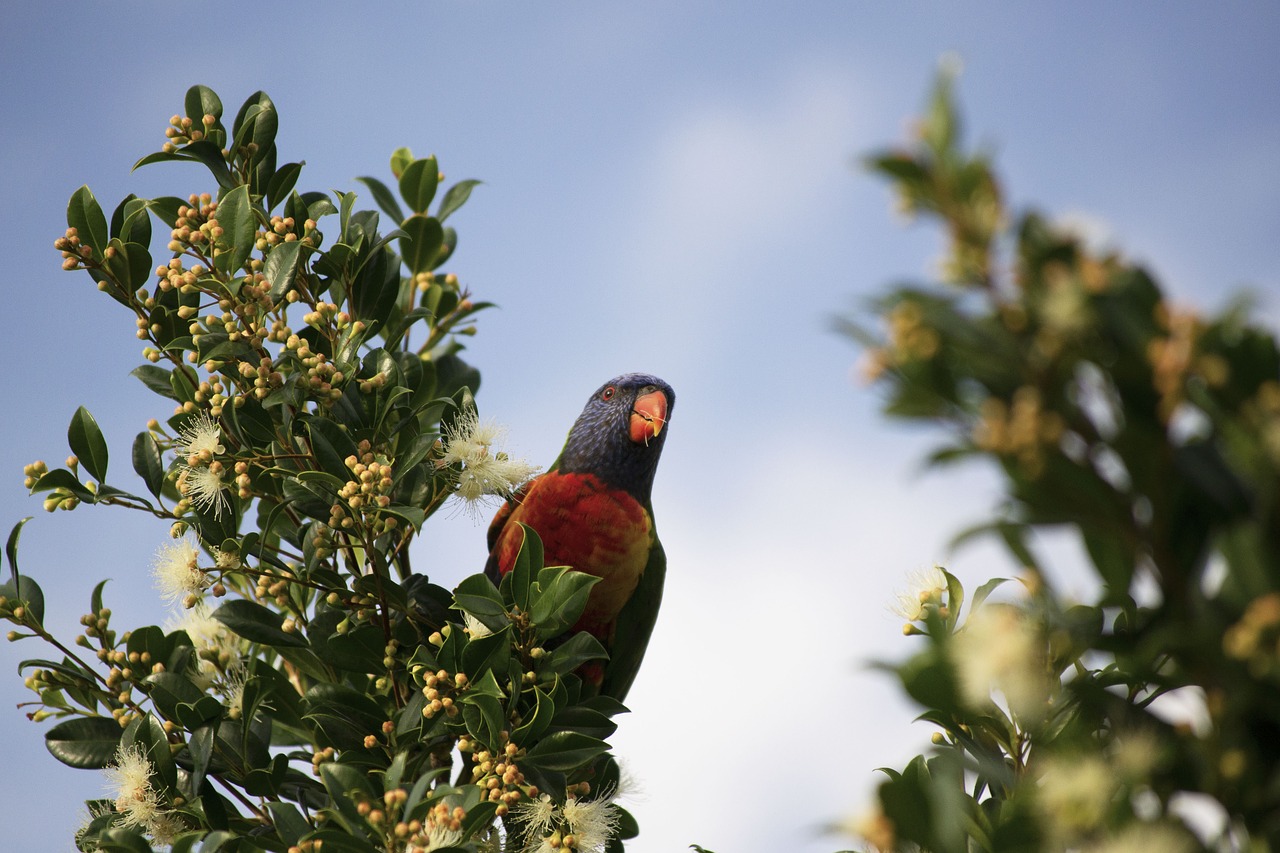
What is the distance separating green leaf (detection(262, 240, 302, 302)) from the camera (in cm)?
233

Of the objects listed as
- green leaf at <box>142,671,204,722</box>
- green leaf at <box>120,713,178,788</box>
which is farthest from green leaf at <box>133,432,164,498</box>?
green leaf at <box>120,713,178,788</box>

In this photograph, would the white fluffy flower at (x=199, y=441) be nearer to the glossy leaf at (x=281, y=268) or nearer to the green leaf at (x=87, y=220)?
the glossy leaf at (x=281, y=268)

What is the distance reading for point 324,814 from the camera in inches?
72.2

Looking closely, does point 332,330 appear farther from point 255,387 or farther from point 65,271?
point 65,271

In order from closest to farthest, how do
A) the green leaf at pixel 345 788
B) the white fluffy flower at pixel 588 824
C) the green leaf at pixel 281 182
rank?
the green leaf at pixel 345 788, the white fluffy flower at pixel 588 824, the green leaf at pixel 281 182

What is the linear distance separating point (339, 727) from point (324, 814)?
0.40 meters

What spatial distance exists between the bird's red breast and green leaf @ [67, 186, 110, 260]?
1.29 metres

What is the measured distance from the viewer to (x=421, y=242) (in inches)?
120

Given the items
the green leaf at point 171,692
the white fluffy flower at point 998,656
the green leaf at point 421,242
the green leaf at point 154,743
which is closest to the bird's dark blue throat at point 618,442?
the green leaf at point 421,242

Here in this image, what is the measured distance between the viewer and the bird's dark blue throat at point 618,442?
326 centimetres

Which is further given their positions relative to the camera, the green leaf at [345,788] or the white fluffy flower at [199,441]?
the white fluffy flower at [199,441]

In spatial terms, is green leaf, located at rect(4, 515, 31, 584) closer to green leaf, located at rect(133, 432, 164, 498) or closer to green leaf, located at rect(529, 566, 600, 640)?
green leaf, located at rect(133, 432, 164, 498)

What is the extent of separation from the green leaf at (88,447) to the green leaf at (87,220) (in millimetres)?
399

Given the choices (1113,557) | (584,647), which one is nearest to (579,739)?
(584,647)
